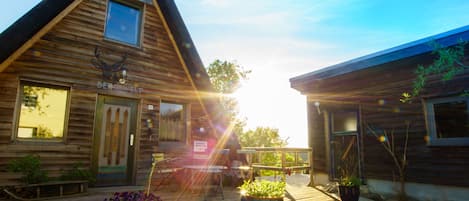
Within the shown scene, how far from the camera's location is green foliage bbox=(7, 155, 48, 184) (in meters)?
4.90

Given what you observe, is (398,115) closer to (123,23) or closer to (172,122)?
(172,122)

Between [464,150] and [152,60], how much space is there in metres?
7.05

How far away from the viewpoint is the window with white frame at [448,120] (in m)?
5.60

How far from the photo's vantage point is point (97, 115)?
6035 mm

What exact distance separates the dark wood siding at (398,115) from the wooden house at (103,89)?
372cm

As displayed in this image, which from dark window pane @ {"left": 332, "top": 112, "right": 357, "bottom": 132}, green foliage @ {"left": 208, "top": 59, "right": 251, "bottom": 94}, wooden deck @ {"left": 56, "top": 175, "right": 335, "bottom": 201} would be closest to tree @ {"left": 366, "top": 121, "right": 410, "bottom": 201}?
dark window pane @ {"left": 332, "top": 112, "right": 357, "bottom": 132}

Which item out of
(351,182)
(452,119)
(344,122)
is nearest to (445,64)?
(452,119)

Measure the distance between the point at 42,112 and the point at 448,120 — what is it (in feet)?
27.0

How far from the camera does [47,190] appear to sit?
484 cm

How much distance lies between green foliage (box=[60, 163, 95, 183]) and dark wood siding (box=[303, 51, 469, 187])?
19.9ft

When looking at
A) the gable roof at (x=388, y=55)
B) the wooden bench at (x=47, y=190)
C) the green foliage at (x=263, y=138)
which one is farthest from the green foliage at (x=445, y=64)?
the green foliage at (x=263, y=138)

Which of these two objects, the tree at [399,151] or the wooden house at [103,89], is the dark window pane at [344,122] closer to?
the tree at [399,151]

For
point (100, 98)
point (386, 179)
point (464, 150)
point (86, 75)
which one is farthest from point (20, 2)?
point (464, 150)

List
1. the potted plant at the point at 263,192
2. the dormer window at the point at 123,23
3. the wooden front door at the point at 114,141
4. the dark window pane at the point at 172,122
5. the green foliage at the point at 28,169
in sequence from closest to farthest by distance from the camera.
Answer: the potted plant at the point at 263,192 < the green foliage at the point at 28,169 < the wooden front door at the point at 114,141 < the dormer window at the point at 123,23 < the dark window pane at the point at 172,122
